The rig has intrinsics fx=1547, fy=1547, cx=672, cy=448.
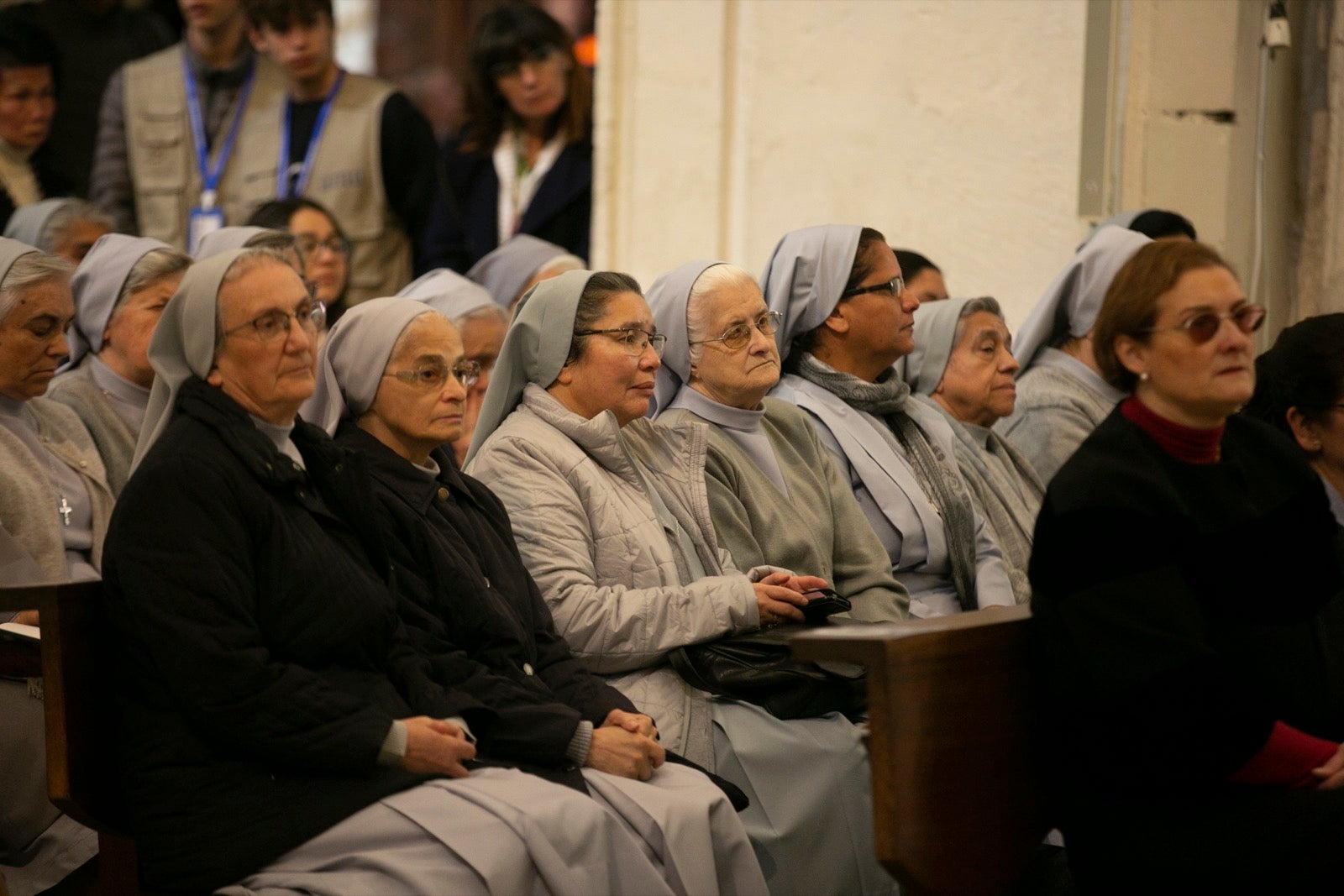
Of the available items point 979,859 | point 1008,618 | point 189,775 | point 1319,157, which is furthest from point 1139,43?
point 189,775

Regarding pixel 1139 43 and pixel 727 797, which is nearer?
pixel 727 797

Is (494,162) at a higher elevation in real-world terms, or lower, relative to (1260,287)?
higher

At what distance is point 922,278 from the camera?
18.7ft

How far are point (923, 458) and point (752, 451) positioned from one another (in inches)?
26.0

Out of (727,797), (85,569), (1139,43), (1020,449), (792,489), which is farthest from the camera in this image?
(1139,43)

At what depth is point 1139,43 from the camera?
19.9ft

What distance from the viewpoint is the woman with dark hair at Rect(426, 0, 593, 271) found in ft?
22.2

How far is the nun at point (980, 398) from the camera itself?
4816mm

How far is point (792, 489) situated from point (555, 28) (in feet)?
10.9

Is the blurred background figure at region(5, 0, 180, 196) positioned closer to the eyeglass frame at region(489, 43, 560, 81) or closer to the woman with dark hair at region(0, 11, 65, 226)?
the woman with dark hair at region(0, 11, 65, 226)

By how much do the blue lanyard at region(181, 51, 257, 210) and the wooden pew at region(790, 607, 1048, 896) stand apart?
4941mm

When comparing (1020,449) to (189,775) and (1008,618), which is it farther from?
(189,775)

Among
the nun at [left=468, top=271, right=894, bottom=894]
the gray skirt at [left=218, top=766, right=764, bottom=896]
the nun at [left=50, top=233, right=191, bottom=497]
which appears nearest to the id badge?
the nun at [left=50, top=233, right=191, bottom=497]

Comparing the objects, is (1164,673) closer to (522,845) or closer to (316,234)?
(522,845)
